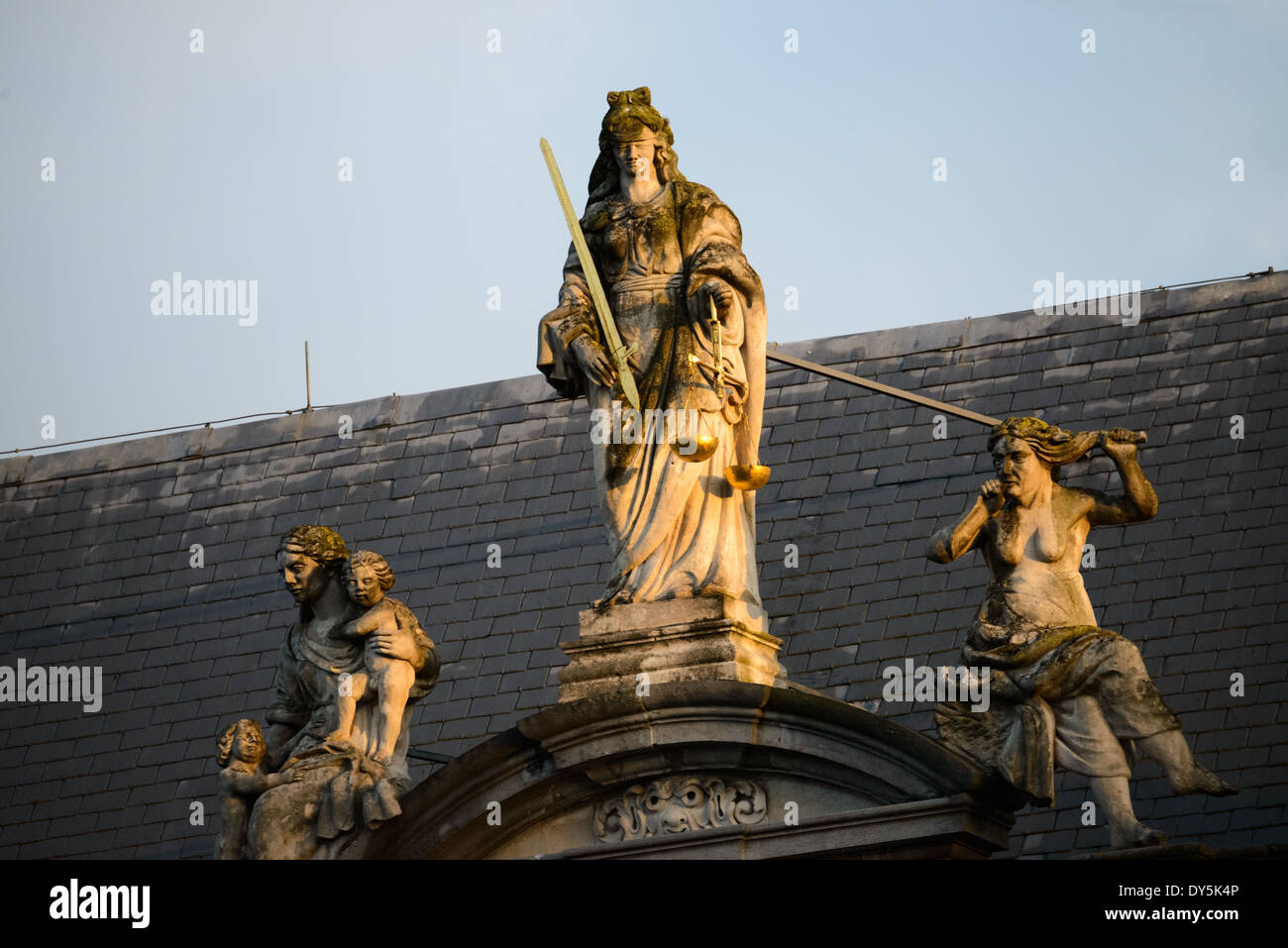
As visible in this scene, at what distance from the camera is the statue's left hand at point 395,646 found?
672 inches

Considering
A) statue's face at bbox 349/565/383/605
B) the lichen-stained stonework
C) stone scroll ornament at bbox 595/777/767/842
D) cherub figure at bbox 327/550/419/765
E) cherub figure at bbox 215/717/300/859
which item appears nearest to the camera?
stone scroll ornament at bbox 595/777/767/842

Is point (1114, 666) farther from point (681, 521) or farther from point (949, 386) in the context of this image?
point (949, 386)

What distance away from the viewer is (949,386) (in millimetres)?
22578

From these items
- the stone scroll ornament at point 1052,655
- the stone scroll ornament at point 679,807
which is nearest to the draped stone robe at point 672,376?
the stone scroll ornament at point 679,807

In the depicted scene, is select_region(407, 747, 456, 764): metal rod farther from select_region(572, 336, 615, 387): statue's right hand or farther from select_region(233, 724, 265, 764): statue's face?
select_region(572, 336, 615, 387): statue's right hand

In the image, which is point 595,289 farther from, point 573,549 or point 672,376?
point 573,549

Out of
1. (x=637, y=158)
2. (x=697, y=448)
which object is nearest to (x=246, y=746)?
(x=697, y=448)

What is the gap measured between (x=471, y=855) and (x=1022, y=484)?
3.72 metres

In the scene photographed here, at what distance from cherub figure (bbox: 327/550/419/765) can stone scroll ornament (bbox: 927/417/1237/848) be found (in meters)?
3.23

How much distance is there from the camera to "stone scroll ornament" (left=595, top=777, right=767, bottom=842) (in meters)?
15.9

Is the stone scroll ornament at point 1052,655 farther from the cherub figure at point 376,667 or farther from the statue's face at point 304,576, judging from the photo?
the statue's face at point 304,576

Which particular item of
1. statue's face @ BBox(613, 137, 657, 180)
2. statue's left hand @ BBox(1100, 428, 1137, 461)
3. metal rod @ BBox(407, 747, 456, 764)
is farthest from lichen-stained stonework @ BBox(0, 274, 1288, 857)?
statue's face @ BBox(613, 137, 657, 180)

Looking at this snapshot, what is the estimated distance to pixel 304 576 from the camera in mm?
17547
